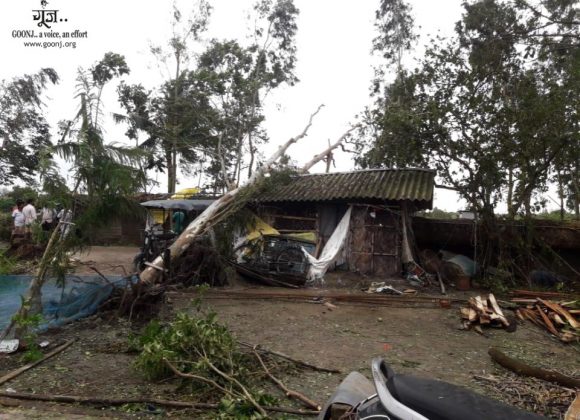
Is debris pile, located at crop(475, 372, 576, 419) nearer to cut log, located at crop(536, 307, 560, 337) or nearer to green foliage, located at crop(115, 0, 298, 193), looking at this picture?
cut log, located at crop(536, 307, 560, 337)

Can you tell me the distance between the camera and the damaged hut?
12.3 metres

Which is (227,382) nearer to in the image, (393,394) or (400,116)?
(393,394)

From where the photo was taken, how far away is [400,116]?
12.1 m

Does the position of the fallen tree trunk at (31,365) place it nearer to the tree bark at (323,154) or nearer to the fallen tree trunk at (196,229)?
the fallen tree trunk at (196,229)

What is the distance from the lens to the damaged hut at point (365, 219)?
12320 millimetres

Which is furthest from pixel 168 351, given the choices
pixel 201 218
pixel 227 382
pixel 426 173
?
pixel 426 173

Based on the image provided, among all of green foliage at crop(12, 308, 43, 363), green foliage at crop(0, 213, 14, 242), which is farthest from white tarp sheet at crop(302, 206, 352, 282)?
green foliage at crop(0, 213, 14, 242)

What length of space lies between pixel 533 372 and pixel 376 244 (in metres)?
7.54

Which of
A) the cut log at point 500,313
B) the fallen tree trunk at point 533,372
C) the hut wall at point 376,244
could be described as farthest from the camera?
the hut wall at point 376,244

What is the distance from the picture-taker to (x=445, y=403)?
6.23 ft

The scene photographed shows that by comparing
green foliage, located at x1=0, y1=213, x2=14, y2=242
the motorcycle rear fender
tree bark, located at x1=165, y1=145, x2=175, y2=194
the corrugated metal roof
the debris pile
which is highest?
tree bark, located at x1=165, y1=145, x2=175, y2=194

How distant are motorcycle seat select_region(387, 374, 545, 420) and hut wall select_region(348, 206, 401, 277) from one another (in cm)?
1052

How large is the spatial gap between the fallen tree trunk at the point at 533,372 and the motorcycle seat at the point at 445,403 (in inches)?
137

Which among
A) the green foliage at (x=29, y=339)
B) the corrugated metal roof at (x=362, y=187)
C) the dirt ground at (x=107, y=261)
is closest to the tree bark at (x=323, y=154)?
the corrugated metal roof at (x=362, y=187)
